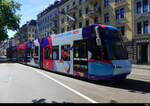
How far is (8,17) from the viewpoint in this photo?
51.4 m

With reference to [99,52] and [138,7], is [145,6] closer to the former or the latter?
[138,7]

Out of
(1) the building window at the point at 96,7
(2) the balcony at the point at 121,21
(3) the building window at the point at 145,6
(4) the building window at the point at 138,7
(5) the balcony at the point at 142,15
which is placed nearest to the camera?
(5) the balcony at the point at 142,15

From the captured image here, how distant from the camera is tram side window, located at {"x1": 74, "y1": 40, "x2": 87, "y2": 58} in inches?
462

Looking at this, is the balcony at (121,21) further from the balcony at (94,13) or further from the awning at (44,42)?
the awning at (44,42)

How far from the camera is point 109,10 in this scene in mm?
36719

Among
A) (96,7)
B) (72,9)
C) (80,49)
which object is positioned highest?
(72,9)

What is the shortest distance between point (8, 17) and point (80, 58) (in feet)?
143

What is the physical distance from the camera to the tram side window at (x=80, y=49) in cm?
1173

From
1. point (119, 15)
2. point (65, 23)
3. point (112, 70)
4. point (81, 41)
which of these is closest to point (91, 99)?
point (112, 70)

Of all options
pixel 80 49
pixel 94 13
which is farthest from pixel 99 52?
pixel 94 13

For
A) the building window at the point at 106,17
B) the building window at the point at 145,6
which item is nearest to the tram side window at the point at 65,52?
the building window at the point at 145,6

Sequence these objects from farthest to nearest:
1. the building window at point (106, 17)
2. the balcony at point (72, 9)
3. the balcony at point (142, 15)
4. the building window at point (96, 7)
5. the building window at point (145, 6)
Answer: the balcony at point (72, 9) < the building window at point (96, 7) < the building window at point (106, 17) < the building window at point (145, 6) < the balcony at point (142, 15)

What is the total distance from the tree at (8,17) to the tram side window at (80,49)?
1611 inches

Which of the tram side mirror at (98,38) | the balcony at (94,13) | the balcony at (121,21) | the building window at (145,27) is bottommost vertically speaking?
the tram side mirror at (98,38)
